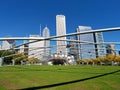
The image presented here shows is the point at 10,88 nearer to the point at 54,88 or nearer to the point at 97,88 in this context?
the point at 54,88

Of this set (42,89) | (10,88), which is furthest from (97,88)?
(10,88)

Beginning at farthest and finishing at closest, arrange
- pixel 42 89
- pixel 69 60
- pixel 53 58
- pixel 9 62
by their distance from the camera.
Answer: pixel 69 60 → pixel 53 58 → pixel 9 62 → pixel 42 89

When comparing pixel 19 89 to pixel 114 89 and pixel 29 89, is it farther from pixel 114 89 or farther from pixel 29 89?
pixel 114 89

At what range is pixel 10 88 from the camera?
9891 millimetres

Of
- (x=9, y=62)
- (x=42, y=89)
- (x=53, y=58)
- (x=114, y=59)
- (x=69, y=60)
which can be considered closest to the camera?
(x=42, y=89)

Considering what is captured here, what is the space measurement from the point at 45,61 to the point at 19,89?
5353 inches

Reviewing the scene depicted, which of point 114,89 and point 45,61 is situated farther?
point 45,61

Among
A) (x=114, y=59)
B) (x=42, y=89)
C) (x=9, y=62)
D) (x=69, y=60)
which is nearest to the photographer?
(x=42, y=89)

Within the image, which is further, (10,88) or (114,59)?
(114,59)

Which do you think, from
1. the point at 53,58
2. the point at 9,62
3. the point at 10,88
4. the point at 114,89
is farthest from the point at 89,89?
the point at 53,58

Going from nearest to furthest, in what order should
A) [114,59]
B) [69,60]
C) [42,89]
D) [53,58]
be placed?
1. [42,89]
2. [114,59]
3. [53,58]
4. [69,60]

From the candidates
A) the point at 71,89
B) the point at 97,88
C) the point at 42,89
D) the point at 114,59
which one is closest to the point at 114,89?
the point at 97,88

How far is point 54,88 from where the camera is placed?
985 cm

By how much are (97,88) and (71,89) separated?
4.86 ft
